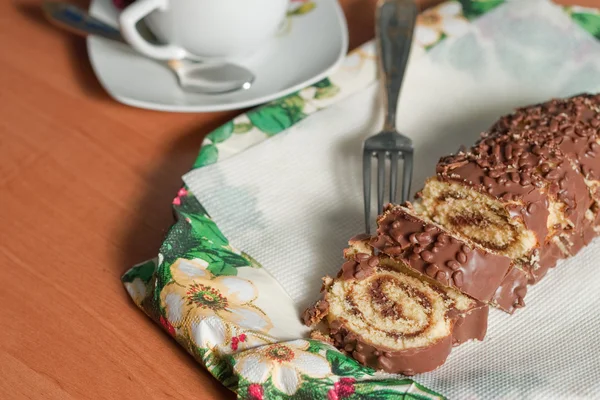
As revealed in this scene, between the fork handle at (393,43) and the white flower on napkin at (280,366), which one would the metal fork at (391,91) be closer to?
the fork handle at (393,43)

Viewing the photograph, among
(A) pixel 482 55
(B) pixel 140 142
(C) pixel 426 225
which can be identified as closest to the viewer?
(C) pixel 426 225

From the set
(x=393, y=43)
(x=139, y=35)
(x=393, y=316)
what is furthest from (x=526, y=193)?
(x=139, y=35)

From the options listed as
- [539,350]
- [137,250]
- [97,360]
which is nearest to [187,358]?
[97,360]

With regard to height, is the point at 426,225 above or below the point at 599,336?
above

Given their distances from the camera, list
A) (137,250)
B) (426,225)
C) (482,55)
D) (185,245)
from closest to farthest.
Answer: (426,225), (185,245), (137,250), (482,55)

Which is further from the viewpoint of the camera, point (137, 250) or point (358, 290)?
point (137, 250)

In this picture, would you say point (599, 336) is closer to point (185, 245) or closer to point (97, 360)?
point (185, 245)
